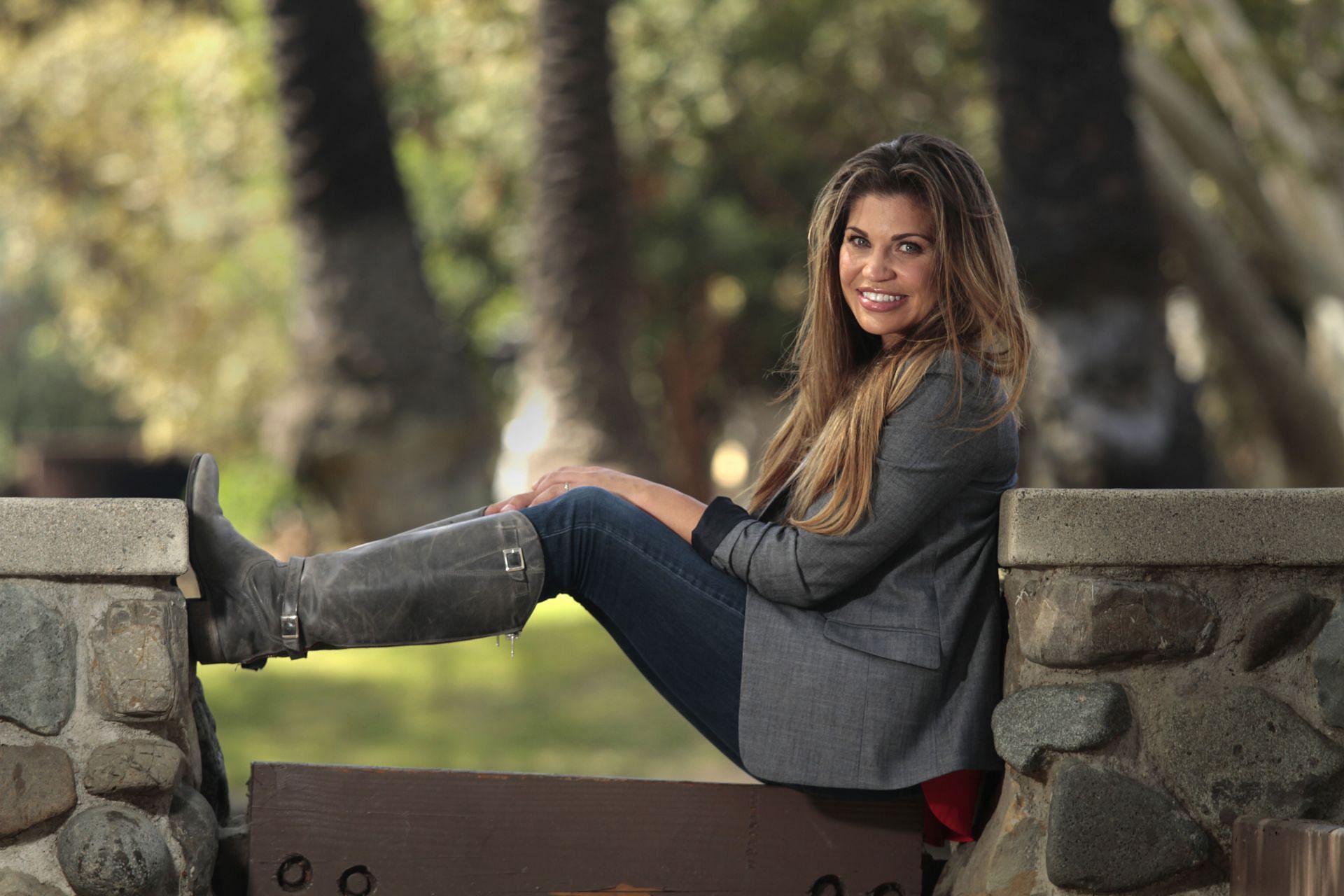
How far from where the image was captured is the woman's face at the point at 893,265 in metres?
3.01

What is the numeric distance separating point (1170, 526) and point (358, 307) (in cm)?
702

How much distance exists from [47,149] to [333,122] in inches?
393

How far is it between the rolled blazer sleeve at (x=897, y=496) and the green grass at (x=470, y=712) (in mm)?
3638

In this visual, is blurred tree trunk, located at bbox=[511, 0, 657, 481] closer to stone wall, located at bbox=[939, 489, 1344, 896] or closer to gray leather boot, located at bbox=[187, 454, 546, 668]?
gray leather boot, located at bbox=[187, 454, 546, 668]

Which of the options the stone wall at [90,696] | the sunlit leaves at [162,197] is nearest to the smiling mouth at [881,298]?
the stone wall at [90,696]

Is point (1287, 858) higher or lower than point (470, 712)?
higher

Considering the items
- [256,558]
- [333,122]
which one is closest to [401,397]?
[333,122]

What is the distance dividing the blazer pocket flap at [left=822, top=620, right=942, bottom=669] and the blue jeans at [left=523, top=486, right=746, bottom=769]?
215 millimetres

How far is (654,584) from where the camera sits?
3.01 m

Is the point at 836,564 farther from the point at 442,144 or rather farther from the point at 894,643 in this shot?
the point at 442,144

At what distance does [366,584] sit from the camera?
2877 millimetres

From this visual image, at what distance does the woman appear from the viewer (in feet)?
9.39

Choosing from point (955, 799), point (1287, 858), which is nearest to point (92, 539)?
point (955, 799)

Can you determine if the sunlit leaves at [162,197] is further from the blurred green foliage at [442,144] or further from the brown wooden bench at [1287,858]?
the brown wooden bench at [1287,858]
